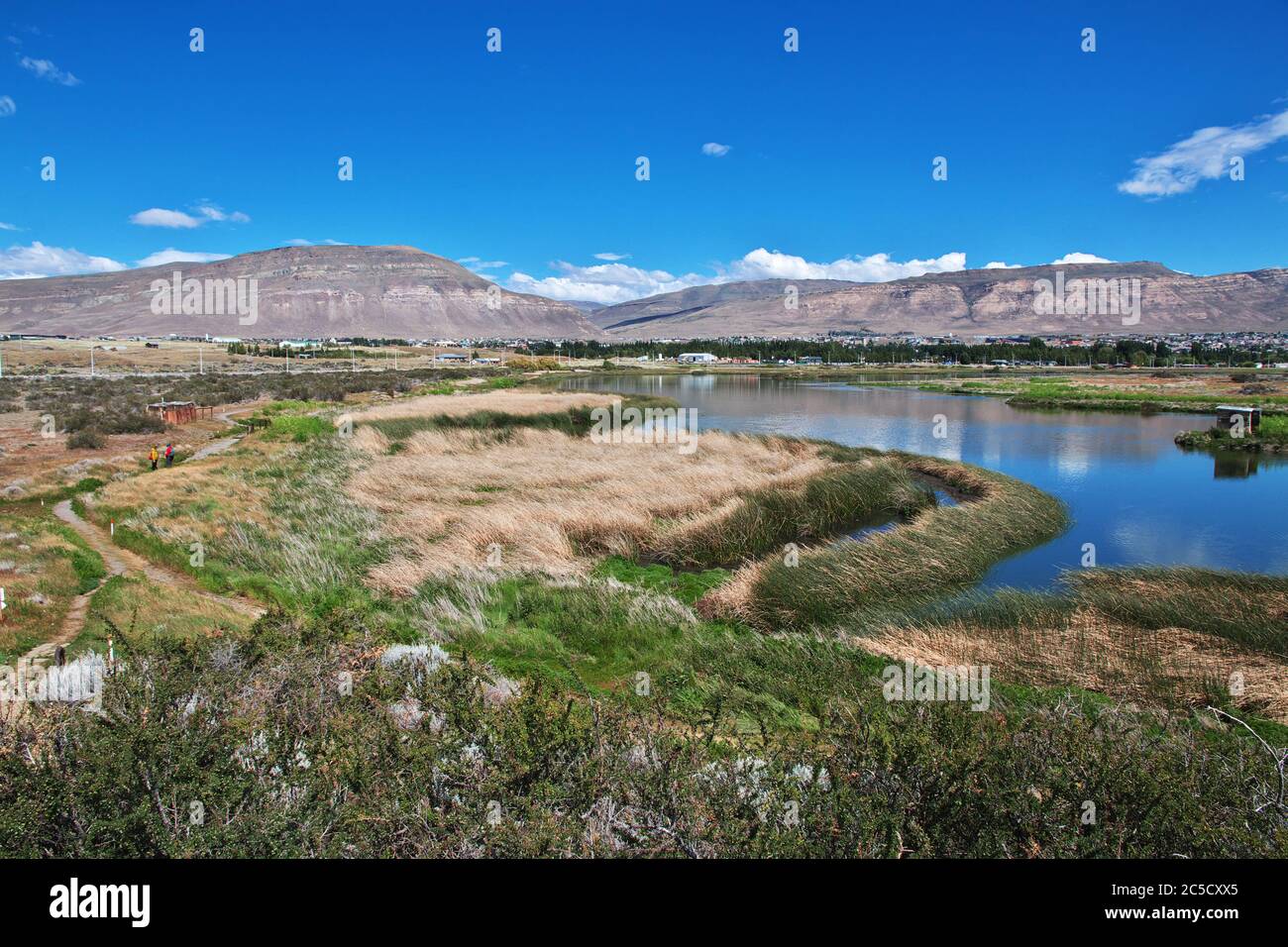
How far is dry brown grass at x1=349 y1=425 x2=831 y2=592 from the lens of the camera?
14.6 metres

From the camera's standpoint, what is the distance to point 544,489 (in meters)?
20.8

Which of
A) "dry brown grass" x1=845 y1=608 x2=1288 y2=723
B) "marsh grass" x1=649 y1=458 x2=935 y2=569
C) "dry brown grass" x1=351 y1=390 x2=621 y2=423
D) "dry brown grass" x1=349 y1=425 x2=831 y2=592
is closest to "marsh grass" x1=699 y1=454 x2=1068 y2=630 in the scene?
"marsh grass" x1=649 y1=458 x2=935 y2=569

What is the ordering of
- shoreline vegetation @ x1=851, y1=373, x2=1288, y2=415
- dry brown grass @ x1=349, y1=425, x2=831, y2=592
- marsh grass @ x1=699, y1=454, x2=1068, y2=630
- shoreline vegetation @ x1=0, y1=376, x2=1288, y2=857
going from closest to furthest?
shoreline vegetation @ x1=0, y1=376, x2=1288, y2=857, marsh grass @ x1=699, y1=454, x2=1068, y2=630, dry brown grass @ x1=349, y1=425, x2=831, y2=592, shoreline vegetation @ x1=851, y1=373, x2=1288, y2=415

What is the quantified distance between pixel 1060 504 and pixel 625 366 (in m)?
97.3

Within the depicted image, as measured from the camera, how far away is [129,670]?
16.6 ft

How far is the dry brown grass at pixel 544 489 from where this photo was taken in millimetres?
14633

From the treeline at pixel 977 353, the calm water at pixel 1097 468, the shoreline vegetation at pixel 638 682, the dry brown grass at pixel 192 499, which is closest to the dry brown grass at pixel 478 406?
the calm water at pixel 1097 468

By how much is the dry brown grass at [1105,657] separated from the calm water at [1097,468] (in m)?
3.83

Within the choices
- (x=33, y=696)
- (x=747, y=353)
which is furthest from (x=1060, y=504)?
(x=747, y=353)

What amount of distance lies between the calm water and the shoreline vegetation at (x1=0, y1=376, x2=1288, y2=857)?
167cm

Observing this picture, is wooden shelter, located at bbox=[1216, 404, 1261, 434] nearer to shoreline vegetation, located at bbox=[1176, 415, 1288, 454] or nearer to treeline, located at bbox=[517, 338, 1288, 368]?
shoreline vegetation, located at bbox=[1176, 415, 1288, 454]
